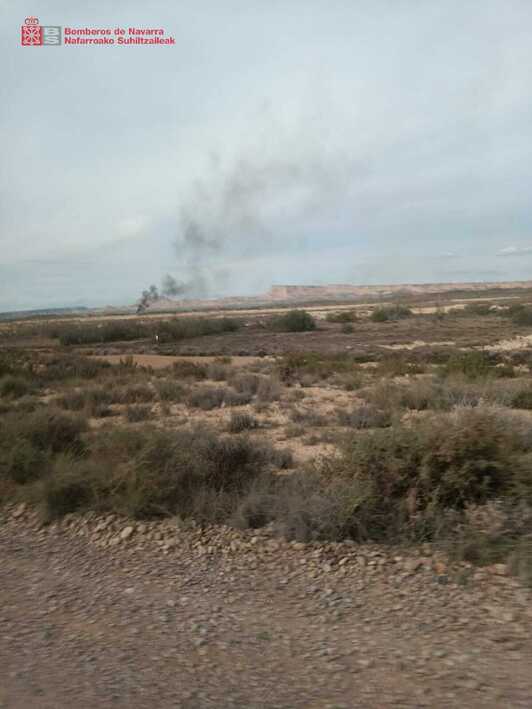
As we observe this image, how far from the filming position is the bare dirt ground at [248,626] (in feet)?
12.3

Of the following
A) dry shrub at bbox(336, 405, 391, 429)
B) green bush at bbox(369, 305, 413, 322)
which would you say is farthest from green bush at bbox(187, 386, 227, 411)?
green bush at bbox(369, 305, 413, 322)

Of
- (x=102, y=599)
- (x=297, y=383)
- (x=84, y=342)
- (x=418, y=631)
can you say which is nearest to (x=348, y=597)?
(x=418, y=631)

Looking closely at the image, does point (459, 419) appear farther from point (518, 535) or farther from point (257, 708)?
point (257, 708)

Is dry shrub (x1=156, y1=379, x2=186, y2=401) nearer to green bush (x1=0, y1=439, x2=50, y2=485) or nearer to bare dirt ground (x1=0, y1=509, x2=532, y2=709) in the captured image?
green bush (x1=0, y1=439, x2=50, y2=485)

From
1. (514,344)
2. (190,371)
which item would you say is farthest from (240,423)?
(514,344)

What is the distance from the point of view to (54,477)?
7648mm

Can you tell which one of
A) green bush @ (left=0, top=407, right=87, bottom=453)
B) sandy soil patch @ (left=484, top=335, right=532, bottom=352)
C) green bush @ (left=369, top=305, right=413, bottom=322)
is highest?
green bush @ (left=369, top=305, right=413, bottom=322)

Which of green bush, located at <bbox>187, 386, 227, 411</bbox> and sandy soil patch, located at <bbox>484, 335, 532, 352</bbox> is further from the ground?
sandy soil patch, located at <bbox>484, 335, 532, 352</bbox>

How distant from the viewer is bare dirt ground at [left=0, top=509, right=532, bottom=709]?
3.74 metres

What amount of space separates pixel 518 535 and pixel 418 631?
1906 millimetres

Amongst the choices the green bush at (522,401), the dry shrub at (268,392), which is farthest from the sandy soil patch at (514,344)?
the green bush at (522,401)

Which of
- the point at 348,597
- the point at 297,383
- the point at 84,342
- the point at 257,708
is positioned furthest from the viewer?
the point at 84,342

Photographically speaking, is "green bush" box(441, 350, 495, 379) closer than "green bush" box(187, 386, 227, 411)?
No

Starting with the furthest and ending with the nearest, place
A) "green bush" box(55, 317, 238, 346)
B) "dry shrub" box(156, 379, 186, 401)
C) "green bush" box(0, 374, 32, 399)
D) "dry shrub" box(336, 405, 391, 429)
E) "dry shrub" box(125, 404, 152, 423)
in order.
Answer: "green bush" box(55, 317, 238, 346) < "green bush" box(0, 374, 32, 399) < "dry shrub" box(156, 379, 186, 401) < "dry shrub" box(125, 404, 152, 423) < "dry shrub" box(336, 405, 391, 429)
